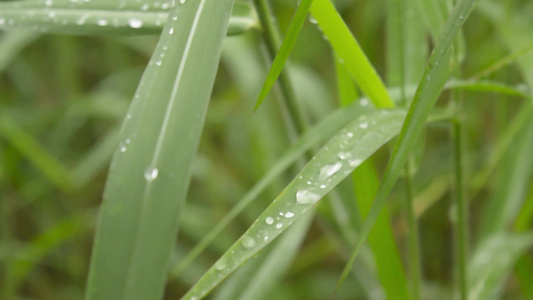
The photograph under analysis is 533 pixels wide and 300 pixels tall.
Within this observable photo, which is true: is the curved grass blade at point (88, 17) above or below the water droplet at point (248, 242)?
above

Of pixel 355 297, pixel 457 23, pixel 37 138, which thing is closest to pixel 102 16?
pixel 457 23

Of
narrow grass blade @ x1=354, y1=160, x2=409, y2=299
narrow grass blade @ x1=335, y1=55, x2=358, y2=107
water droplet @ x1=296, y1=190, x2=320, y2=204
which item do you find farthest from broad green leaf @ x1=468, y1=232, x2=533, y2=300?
water droplet @ x1=296, y1=190, x2=320, y2=204

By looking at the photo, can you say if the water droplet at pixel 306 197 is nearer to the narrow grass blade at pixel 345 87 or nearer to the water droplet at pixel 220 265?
the water droplet at pixel 220 265

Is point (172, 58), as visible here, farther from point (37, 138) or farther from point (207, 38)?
point (37, 138)

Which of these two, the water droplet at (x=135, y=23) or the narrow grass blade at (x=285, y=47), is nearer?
the narrow grass blade at (x=285, y=47)

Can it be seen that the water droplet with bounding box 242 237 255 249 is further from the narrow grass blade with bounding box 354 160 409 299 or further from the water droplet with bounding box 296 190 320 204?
the narrow grass blade with bounding box 354 160 409 299

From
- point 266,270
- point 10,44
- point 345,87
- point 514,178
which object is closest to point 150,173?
point 345,87

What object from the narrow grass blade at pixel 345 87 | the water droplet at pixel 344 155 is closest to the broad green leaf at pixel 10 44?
the narrow grass blade at pixel 345 87
